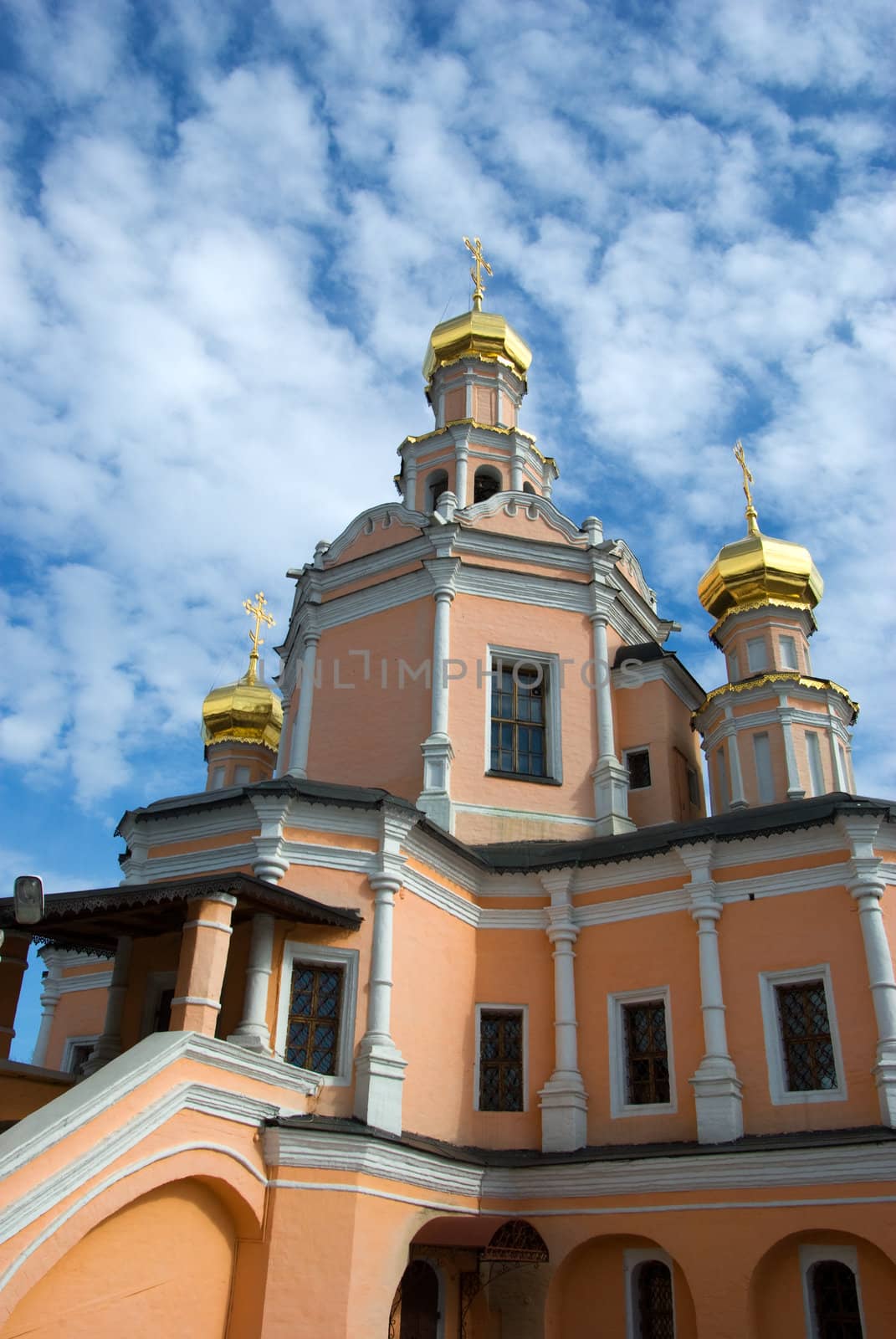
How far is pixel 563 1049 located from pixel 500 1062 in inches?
32.2

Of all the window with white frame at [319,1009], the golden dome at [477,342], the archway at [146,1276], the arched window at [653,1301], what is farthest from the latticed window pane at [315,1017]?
the golden dome at [477,342]

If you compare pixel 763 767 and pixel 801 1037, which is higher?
pixel 763 767

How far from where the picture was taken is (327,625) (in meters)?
18.7

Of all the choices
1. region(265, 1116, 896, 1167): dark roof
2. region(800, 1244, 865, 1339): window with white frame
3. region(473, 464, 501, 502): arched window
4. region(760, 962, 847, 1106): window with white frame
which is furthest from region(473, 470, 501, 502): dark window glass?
region(800, 1244, 865, 1339): window with white frame

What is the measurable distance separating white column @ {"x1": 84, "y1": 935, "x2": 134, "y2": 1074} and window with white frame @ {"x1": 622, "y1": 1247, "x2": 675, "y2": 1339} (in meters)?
5.80

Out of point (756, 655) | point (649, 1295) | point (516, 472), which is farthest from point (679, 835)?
point (516, 472)

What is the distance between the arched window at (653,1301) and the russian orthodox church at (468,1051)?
0.03m

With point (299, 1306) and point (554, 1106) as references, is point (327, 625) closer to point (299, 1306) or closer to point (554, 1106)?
point (554, 1106)

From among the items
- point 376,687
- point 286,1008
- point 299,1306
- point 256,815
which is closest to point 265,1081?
point 286,1008

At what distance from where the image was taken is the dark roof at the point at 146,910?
10641mm

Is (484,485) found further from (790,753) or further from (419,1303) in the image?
(419,1303)

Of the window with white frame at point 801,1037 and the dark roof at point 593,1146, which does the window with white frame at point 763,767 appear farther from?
the dark roof at point 593,1146

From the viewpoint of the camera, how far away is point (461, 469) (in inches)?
802

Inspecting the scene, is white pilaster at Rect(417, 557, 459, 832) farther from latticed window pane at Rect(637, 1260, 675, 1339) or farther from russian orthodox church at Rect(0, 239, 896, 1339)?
latticed window pane at Rect(637, 1260, 675, 1339)
